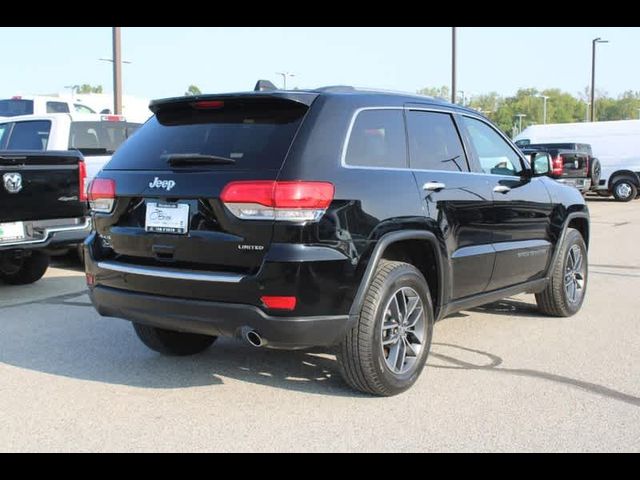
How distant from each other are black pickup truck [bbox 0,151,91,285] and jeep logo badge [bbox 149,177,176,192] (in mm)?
3279

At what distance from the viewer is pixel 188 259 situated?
12.9ft

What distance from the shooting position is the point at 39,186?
706 cm

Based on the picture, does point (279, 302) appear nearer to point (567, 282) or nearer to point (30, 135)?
point (567, 282)

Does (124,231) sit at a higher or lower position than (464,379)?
higher

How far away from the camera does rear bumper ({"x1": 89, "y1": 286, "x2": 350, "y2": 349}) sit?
3.75 m

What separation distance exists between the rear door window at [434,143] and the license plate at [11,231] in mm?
4131

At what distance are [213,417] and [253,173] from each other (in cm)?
135

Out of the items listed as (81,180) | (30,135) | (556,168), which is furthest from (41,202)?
(556,168)

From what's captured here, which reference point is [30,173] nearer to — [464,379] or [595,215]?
[464,379]

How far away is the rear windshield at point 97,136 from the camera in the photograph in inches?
368

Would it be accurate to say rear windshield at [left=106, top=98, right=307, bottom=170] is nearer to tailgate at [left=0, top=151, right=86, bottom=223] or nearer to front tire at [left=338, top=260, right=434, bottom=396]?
front tire at [left=338, top=260, right=434, bottom=396]

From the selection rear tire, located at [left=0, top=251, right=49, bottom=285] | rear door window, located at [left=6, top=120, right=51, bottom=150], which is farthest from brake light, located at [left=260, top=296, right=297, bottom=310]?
rear door window, located at [left=6, top=120, right=51, bottom=150]

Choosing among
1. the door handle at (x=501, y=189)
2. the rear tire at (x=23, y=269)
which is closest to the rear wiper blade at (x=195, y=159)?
the door handle at (x=501, y=189)

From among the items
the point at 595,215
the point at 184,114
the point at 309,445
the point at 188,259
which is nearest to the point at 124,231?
the point at 188,259
